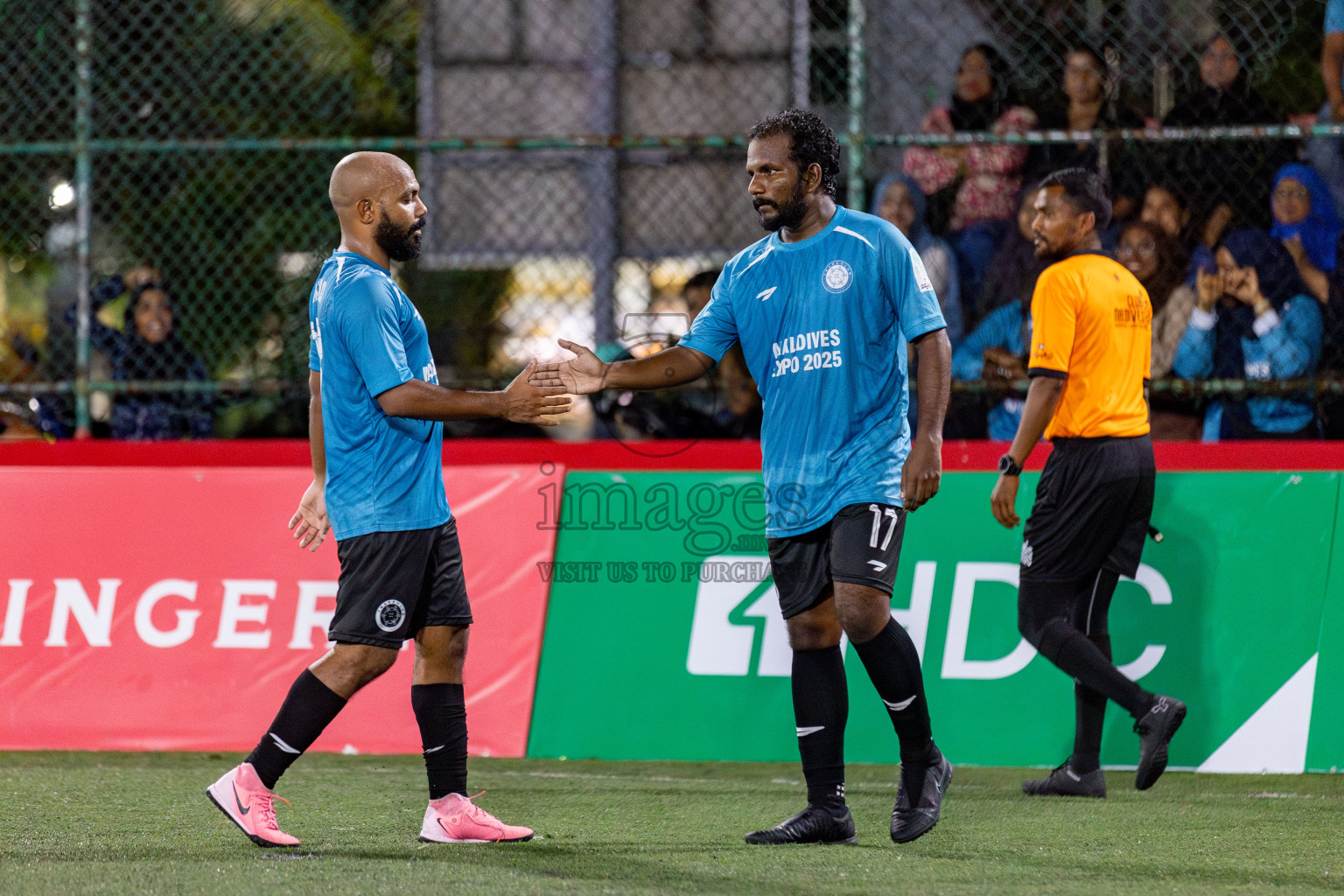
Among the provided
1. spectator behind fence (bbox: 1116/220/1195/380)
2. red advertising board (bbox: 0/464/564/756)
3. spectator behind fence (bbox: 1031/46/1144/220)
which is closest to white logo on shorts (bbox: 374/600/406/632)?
red advertising board (bbox: 0/464/564/756)

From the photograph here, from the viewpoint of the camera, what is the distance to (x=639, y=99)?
870 centimetres

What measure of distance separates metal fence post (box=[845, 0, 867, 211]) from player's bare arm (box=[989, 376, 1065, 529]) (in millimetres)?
1891

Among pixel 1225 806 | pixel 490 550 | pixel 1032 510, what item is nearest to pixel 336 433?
pixel 490 550

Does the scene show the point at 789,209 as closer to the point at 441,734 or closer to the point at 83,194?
the point at 441,734

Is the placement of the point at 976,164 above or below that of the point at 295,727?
above

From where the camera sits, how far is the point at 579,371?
14.0 feet

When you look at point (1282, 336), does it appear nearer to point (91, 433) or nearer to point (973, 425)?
point (973, 425)

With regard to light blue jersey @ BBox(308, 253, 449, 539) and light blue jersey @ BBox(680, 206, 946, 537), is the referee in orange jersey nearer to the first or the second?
light blue jersey @ BBox(680, 206, 946, 537)

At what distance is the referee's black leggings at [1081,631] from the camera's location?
4988 millimetres

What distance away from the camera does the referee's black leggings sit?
499 cm

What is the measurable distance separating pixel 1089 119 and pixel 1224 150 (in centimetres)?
66

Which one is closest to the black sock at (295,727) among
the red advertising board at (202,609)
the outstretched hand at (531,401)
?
the outstretched hand at (531,401)

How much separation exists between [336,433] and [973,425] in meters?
3.76

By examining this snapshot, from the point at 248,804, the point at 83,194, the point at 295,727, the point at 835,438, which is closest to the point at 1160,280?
the point at 835,438
